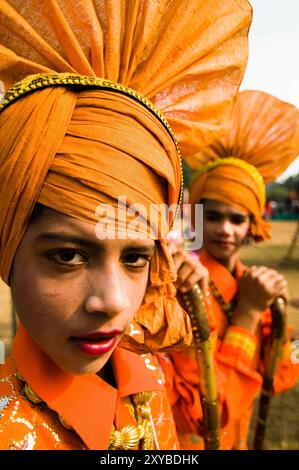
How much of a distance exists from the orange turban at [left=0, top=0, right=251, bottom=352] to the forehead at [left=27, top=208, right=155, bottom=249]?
2 cm

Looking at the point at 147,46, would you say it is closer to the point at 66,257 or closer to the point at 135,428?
the point at 66,257

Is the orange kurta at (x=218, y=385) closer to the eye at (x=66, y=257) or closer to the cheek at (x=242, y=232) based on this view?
the cheek at (x=242, y=232)

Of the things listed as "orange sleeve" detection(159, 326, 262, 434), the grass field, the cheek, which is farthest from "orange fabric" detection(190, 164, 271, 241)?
the grass field

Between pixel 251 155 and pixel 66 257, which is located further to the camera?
pixel 251 155

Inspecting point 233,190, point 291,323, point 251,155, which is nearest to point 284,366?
point 233,190

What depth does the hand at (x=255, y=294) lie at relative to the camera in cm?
245

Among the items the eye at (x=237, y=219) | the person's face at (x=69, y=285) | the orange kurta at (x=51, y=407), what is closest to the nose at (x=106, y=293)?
the person's face at (x=69, y=285)

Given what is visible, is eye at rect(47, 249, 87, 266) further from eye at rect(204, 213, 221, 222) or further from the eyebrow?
eye at rect(204, 213, 221, 222)

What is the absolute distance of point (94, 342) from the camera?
1138 mm

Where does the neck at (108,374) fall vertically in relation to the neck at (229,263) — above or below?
below

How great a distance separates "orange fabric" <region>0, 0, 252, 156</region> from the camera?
1233 mm

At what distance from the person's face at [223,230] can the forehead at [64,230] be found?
69.2 inches

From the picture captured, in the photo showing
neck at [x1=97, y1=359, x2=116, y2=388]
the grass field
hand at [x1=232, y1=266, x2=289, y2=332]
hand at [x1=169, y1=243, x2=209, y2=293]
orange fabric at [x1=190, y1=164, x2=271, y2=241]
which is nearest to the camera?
neck at [x1=97, y1=359, x2=116, y2=388]

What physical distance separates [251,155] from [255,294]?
39.4 inches
